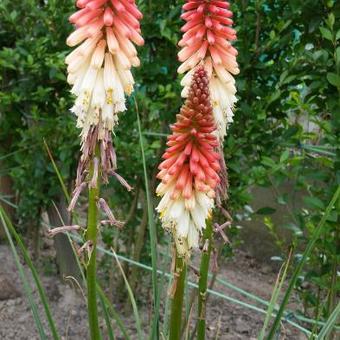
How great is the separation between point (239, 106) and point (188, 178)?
185cm

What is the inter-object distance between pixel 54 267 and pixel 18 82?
154 centimetres

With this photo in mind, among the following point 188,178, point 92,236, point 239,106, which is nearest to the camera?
point 92,236

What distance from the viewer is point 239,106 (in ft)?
13.0

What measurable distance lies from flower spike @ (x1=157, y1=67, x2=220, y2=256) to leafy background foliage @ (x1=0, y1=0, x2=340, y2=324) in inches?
49.7

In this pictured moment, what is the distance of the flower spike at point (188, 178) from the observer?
2135 mm

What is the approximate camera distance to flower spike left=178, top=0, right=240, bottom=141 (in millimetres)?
2420

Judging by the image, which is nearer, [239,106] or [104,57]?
[104,57]

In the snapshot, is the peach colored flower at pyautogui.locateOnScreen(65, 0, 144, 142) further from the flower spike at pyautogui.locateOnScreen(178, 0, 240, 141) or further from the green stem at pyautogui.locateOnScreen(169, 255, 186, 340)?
the green stem at pyautogui.locateOnScreen(169, 255, 186, 340)

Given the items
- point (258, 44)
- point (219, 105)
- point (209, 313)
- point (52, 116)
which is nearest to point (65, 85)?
point (52, 116)

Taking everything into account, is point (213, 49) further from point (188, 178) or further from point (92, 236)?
point (92, 236)

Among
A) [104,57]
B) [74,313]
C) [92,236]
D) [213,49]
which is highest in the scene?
[213,49]

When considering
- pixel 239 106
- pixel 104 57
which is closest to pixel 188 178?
pixel 104 57

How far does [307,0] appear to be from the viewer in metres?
3.44

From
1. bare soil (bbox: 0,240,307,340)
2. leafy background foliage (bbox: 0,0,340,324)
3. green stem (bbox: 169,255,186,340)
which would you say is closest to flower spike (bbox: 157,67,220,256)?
green stem (bbox: 169,255,186,340)
